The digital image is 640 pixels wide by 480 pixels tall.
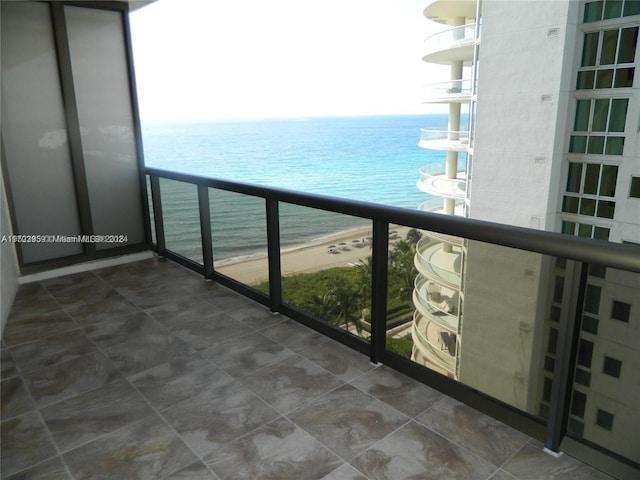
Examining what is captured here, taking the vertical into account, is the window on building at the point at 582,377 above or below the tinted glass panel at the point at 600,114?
below

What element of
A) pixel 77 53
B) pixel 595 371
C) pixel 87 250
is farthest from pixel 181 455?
pixel 77 53

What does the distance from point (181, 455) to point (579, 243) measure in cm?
199

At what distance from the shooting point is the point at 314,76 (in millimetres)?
48281

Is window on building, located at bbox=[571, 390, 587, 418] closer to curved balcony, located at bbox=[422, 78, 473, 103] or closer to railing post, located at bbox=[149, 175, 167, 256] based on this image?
railing post, located at bbox=[149, 175, 167, 256]

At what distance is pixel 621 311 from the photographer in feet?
6.30

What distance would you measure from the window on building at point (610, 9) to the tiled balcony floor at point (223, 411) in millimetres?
28848

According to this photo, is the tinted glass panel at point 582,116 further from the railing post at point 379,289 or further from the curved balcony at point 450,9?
the railing post at point 379,289

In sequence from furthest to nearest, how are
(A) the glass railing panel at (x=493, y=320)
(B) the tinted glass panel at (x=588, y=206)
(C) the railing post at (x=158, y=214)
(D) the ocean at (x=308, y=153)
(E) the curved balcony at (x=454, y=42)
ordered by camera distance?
(D) the ocean at (x=308, y=153) < (E) the curved balcony at (x=454, y=42) < (B) the tinted glass panel at (x=588, y=206) < (C) the railing post at (x=158, y=214) < (A) the glass railing panel at (x=493, y=320)

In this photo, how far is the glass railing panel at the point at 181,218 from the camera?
4.75 metres

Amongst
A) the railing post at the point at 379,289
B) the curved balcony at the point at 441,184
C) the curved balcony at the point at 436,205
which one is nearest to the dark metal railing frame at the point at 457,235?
the railing post at the point at 379,289

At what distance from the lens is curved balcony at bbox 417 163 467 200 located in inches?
1326

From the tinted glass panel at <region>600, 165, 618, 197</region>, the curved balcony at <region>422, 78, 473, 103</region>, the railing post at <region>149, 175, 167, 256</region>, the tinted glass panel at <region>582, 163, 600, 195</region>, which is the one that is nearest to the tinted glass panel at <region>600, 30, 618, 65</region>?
the tinted glass panel at <region>582, 163, 600, 195</region>

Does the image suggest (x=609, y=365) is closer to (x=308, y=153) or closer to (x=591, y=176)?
(x=591, y=176)

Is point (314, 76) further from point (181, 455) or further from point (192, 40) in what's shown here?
point (181, 455)
